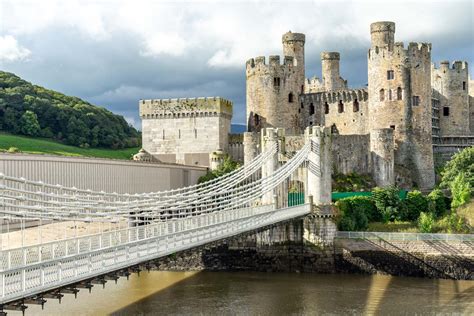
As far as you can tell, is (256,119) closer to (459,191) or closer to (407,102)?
(407,102)

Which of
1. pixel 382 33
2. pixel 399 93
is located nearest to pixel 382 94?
pixel 399 93

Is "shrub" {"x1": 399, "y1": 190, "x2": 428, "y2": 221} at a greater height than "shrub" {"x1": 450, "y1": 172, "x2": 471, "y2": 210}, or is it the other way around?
"shrub" {"x1": 450, "y1": 172, "x2": 471, "y2": 210}

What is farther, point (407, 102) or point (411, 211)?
point (407, 102)

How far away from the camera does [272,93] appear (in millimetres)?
36250

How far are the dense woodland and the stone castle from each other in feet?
34.5

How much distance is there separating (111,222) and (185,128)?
760 inches

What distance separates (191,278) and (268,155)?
19.4 feet

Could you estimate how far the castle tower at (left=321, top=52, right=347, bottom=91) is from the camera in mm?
41781

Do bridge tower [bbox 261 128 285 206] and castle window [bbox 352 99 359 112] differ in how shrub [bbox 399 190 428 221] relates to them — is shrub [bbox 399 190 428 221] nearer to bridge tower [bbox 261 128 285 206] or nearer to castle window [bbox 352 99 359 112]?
bridge tower [bbox 261 128 285 206]

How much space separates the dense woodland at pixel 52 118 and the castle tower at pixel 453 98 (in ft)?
67.7

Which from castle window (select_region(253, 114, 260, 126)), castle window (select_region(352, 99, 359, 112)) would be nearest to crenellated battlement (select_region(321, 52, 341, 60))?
castle window (select_region(352, 99, 359, 112))

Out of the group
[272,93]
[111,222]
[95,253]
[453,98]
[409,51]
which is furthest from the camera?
[453,98]

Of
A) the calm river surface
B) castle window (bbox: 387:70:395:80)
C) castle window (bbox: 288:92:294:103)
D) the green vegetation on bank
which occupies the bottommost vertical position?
the calm river surface

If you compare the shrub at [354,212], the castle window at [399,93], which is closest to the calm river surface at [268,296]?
the shrub at [354,212]
